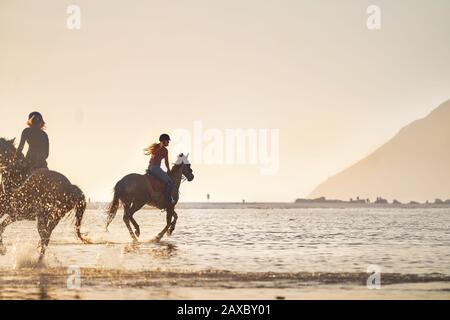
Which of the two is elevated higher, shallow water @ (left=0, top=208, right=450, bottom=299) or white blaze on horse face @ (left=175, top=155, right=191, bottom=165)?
white blaze on horse face @ (left=175, top=155, right=191, bottom=165)

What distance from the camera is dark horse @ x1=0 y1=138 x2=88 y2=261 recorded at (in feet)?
53.6

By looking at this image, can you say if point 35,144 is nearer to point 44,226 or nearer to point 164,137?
point 44,226

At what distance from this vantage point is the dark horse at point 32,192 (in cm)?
1634

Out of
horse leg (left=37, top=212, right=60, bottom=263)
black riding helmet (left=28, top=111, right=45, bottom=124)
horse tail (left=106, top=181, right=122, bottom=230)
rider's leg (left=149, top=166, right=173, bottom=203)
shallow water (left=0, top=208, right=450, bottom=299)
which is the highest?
black riding helmet (left=28, top=111, right=45, bottom=124)

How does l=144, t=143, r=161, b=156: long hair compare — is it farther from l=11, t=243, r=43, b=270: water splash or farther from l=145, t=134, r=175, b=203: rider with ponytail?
l=11, t=243, r=43, b=270: water splash

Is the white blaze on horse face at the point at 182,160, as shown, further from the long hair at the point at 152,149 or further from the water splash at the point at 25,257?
the water splash at the point at 25,257

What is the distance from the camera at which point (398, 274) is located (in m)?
14.0

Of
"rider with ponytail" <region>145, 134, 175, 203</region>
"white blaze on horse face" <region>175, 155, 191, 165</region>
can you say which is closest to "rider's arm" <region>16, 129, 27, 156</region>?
"rider with ponytail" <region>145, 134, 175, 203</region>

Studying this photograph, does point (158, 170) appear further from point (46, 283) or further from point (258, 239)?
point (46, 283)

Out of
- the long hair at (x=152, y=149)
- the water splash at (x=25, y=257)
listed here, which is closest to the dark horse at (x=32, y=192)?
the water splash at (x=25, y=257)

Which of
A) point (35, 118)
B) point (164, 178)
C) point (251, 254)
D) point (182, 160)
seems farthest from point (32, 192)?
point (182, 160)
